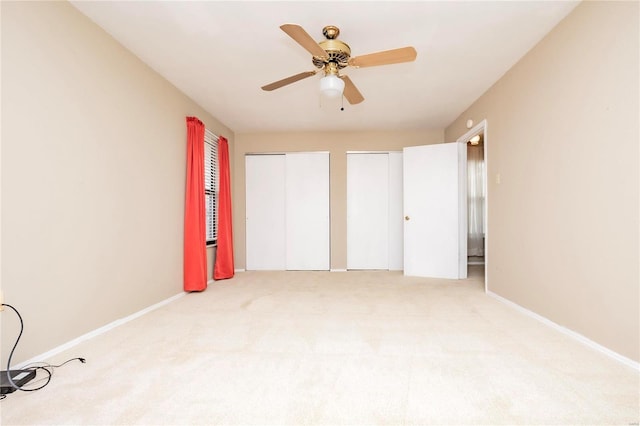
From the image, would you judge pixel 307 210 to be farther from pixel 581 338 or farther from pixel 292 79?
pixel 581 338

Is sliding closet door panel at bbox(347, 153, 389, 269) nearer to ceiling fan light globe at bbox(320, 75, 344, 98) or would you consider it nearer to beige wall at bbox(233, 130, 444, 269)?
beige wall at bbox(233, 130, 444, 269)

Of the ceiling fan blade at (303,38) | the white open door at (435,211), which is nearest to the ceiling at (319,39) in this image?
the ceiling fan blade at (303,38)

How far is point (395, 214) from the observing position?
5.22 metres

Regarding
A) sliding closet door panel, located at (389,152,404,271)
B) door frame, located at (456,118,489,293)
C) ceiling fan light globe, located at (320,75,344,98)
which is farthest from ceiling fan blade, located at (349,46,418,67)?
sliding closet door panel, located at (389,152,404,271)

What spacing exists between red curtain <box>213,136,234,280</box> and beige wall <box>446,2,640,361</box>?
11.8 ft

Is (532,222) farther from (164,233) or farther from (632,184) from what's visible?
(164,233)

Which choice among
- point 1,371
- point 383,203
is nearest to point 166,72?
point 1,371

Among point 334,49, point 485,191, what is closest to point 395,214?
point 485,191

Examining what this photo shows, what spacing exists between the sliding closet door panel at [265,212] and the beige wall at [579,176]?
3.40 meters

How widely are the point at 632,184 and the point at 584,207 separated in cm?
37

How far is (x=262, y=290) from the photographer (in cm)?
383

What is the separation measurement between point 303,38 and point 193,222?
8.13ft

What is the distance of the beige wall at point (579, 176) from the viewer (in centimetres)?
179

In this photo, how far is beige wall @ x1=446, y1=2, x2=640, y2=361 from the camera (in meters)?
1.79
